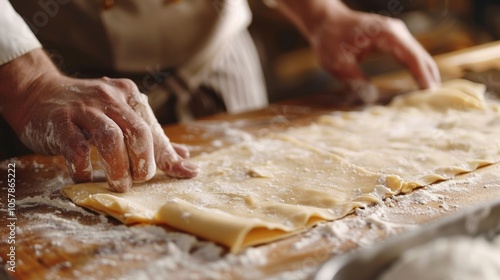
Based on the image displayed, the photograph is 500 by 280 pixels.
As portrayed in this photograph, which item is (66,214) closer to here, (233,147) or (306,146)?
(233,147)

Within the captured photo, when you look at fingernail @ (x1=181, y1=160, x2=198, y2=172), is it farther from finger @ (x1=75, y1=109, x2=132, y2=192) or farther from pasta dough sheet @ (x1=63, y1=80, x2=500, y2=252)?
finger @ (x1=75, y1=109, x2=132, y2=192)

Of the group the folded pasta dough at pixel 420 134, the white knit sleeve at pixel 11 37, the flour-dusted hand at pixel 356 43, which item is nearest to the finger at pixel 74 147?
the white knit sleeve at pixel 11 37

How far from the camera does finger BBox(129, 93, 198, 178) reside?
1.22 metres

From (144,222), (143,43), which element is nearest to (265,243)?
(144,222)

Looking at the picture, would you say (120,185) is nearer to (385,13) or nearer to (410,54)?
(410,54)

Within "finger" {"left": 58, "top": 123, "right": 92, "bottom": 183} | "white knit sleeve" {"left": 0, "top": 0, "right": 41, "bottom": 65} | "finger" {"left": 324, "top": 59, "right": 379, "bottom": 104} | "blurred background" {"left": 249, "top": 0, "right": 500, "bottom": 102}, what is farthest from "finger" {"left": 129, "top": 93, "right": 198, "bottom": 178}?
"blurred background" {"left": 249, "top": 0, "right": 500, "bottom": 102}

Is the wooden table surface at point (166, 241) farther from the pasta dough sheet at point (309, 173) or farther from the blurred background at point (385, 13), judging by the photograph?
the blurred background at point (385, 13)

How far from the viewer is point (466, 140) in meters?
1.38

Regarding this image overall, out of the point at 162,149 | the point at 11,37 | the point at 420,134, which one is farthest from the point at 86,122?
the point at 420,134

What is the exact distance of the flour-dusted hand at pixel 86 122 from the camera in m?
1.13

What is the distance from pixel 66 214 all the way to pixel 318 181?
495mm

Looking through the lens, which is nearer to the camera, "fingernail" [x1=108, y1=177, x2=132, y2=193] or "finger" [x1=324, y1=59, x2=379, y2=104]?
"fingernail" [x1=108, y1=177, x2=132, y2=193]

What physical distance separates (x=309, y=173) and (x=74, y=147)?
481 millimetres

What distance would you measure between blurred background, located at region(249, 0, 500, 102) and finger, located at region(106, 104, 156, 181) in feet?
7.31
